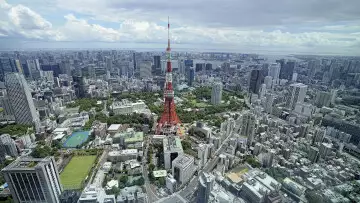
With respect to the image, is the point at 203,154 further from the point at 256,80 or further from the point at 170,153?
the point at 256,80

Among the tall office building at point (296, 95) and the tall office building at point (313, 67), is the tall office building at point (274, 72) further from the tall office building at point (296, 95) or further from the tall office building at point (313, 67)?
the tall office building at point (296, 95)

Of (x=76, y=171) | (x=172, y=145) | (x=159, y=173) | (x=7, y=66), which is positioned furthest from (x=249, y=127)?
(x=7, y=66)

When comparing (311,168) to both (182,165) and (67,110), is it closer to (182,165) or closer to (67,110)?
(182,165)

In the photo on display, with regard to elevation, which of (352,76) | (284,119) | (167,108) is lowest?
(284,119)

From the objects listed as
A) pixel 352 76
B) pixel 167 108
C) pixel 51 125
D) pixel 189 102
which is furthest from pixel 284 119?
pixel 51 125

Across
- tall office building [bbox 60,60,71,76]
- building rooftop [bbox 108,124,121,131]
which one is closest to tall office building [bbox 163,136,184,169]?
building rooftop [bbox 108,124,121,131]

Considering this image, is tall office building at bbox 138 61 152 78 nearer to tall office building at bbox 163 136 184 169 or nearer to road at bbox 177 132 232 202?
tall office building at bbox 163 136 184 169

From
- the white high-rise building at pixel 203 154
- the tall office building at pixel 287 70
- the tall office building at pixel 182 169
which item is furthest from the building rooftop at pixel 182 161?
the tall office building at pixel 287 70
